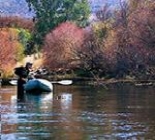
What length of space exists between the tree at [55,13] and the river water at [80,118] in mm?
73460

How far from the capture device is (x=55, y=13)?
131250mm

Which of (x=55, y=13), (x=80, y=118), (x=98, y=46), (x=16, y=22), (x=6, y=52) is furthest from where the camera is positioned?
(x=16, y=22)

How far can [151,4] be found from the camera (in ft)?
308

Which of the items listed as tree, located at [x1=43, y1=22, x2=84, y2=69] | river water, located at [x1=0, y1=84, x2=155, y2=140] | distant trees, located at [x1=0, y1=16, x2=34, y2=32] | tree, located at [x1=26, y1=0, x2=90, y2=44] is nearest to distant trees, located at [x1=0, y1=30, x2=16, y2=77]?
tree, located at [x1=43, y1=22, x2=84, y2=69]

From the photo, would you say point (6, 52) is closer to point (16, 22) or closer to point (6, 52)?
point (6, 52)

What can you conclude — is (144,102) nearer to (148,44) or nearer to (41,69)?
(148,44)

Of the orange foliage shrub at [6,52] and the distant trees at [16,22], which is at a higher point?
the distant trees at [16,22]

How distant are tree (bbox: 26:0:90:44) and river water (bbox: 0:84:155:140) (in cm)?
7346

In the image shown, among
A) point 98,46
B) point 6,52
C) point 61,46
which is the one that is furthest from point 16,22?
point 98,46

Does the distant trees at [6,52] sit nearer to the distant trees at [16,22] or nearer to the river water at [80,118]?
the distant trees at [16,22]

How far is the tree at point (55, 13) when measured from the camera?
419ft

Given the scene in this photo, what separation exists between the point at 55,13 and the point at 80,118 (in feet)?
311

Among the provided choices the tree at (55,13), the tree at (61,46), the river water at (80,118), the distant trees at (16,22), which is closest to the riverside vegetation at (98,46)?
the tree at (61,46)

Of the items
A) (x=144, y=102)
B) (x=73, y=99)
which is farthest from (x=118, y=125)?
(x=73, y=99)
